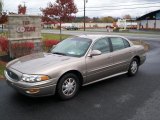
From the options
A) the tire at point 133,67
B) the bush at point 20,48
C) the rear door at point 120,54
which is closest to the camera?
the rear door at point 120,54

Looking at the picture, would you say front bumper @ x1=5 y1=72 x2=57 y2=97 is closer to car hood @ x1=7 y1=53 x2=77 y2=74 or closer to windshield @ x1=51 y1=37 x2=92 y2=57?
car hood @ x1=7 y1=53 x2=77 y2=74

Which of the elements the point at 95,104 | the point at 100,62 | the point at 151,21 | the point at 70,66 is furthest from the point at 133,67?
the point at 151,21

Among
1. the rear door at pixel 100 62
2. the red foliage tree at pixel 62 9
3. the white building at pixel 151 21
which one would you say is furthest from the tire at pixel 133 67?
the white building at pixel 151 21

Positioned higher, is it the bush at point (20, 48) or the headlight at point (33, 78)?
the bush at point (20, 48)

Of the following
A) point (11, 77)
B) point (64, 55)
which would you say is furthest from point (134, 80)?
point (11, 77)

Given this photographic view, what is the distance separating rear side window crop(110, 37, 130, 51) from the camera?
702cm

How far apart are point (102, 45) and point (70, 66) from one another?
5.01 feet

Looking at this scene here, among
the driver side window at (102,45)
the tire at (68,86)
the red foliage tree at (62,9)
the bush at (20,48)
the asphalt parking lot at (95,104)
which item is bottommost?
the asphalt parking lot at (95,104)

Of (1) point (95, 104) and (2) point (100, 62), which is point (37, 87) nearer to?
(1) point (95, 104)

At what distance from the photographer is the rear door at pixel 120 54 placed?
6926mm

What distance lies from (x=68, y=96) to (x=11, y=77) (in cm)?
142

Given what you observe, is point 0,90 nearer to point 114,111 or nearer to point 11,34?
point 114,111

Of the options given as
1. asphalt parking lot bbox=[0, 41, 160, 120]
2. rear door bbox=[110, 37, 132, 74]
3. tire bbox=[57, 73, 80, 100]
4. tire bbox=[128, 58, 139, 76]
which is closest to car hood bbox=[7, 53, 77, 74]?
tire bbox=[57, 73, 80, 100]

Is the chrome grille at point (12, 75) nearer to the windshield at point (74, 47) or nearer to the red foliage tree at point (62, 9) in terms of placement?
the windshield at point (74, 47)
